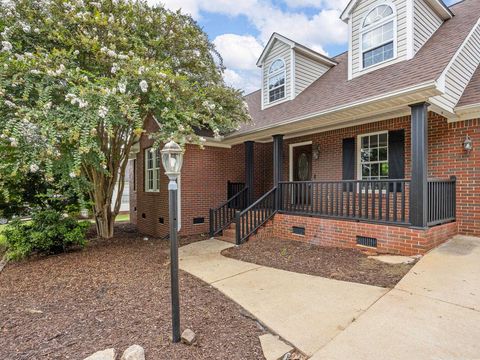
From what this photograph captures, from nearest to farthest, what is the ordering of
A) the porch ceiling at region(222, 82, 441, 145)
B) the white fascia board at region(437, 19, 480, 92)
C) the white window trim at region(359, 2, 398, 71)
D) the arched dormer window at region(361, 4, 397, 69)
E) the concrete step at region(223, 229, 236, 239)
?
the white fascia board at region(437, 19, 480, 92) < the porch ceiling at region(222, 82, 441, 145) < the white window trim at region(359, 2, 398, 71) < the arched dormer window at region(361, 4, 397, 69) < the concrete step at region(223, 229, 236, 239)

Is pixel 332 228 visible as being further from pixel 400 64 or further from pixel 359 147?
pixel 400 64

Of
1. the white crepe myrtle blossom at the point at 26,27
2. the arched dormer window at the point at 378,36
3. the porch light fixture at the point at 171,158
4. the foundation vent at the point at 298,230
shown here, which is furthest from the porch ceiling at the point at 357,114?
the white crepe myrtle blossom at the point at 26,27

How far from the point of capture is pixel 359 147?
726 centimetres

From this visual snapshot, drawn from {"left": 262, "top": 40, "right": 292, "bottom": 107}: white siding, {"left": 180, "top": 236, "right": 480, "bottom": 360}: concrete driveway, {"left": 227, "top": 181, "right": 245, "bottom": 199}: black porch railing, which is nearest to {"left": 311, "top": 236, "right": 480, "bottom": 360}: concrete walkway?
{"left": 180, "top": 236, "right": 480, "bottom": 360}: concrete driveway

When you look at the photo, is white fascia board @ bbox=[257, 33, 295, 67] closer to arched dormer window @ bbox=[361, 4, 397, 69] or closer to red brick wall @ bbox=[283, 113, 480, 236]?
arched dormer window @ bbox=[361, 4, 397, 69]

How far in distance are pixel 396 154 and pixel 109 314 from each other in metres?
6.47

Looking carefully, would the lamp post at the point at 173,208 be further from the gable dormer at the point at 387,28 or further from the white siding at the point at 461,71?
the gable dormer at the point at 387,28

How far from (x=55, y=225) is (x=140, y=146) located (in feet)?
16.9

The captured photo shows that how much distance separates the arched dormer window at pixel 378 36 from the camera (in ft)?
21.8

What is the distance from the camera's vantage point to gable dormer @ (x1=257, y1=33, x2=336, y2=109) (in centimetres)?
886

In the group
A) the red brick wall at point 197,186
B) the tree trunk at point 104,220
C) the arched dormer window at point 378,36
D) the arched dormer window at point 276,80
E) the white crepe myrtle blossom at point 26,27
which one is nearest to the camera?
the white crepe myrtle blossom at point 26,27

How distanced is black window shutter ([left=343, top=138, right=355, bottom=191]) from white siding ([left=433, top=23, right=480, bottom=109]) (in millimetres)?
2303

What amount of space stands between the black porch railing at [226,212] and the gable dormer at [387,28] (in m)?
4.64

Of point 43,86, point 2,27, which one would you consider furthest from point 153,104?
point 2,27
